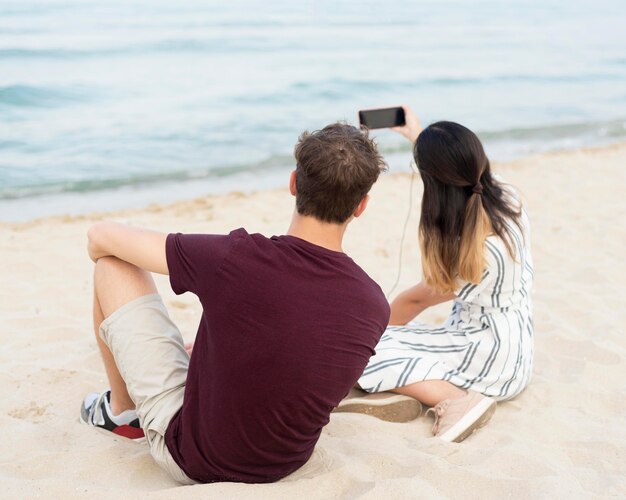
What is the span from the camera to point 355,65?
1731 centimetres

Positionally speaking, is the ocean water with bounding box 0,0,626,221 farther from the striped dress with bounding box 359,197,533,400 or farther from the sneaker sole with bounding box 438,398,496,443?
the sneaker sole with bounding box 438,398,496,443

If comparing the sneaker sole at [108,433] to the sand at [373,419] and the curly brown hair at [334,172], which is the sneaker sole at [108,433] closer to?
the sand at [373,419]

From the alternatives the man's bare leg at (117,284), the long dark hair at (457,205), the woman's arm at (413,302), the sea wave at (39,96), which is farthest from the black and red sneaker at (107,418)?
the sea wave at (39,96)

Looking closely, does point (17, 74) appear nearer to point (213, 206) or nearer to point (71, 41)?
point (71, 41)

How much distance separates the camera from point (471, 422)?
303 cm

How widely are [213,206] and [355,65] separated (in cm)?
1126

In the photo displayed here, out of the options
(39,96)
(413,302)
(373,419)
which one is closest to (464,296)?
(413,302)

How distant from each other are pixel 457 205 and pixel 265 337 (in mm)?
1225

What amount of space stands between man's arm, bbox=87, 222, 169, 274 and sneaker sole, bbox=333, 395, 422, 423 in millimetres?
1176

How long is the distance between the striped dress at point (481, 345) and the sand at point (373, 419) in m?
0.17

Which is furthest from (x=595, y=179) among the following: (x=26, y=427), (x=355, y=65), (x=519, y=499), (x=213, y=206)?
(x=355, y=65)

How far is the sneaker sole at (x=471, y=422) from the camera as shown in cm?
297

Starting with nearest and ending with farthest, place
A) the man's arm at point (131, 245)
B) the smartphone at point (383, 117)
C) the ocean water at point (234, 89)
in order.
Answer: the man's arm at point (131, 245)
the smartphone at point (383, 117)
the ocean water at point (234, 89)

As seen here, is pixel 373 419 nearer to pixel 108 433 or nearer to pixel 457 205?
pixel 457 205
